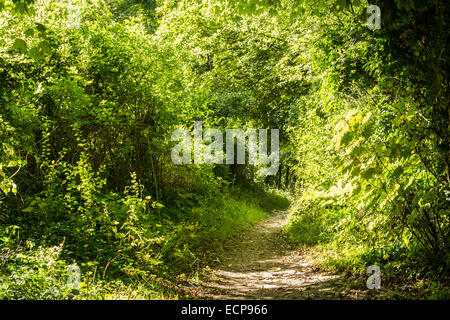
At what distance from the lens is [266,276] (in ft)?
25.3

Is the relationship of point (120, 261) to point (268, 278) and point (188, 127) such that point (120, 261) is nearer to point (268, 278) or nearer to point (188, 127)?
point (268, 278)

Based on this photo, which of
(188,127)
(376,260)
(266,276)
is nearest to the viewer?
(376,260)

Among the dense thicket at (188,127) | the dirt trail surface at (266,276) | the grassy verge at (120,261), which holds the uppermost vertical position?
the dense thicket at (188,127)

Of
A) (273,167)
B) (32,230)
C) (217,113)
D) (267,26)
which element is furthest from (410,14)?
(273,167)

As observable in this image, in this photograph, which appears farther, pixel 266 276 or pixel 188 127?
pixel 188 127

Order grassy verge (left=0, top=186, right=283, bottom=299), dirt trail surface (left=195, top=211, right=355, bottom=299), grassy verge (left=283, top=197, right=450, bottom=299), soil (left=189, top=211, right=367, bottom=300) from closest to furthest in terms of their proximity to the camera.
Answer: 1. grassy verge (left=0, top=186, right=283, bottom=299)
2. grassy verge (left=283, top=197, right=450, bottom=299)
3. soil (left=189, top=211, right=367, bottom=300)
4. dirt trail surface (left=195, top=211, right=355, bottom=299)

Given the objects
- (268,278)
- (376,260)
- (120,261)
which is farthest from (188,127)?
(376,260)

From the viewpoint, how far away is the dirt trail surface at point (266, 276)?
623 cm

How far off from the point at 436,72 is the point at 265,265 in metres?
5.87

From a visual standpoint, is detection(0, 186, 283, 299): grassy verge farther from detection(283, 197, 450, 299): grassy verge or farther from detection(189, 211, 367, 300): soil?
detection(283, 197, 450, 299): grassy verge

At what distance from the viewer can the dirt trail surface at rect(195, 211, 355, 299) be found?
6.23 metres

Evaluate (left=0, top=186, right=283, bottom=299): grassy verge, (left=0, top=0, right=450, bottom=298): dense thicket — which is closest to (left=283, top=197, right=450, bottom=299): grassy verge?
(left=0, top=0, right=450, bottom=298): dense thicket

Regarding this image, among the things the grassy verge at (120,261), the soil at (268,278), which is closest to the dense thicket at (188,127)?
the grassy verge at (120,261)

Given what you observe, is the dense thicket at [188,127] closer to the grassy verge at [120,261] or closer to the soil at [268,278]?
the grassy verge at [120,261]
